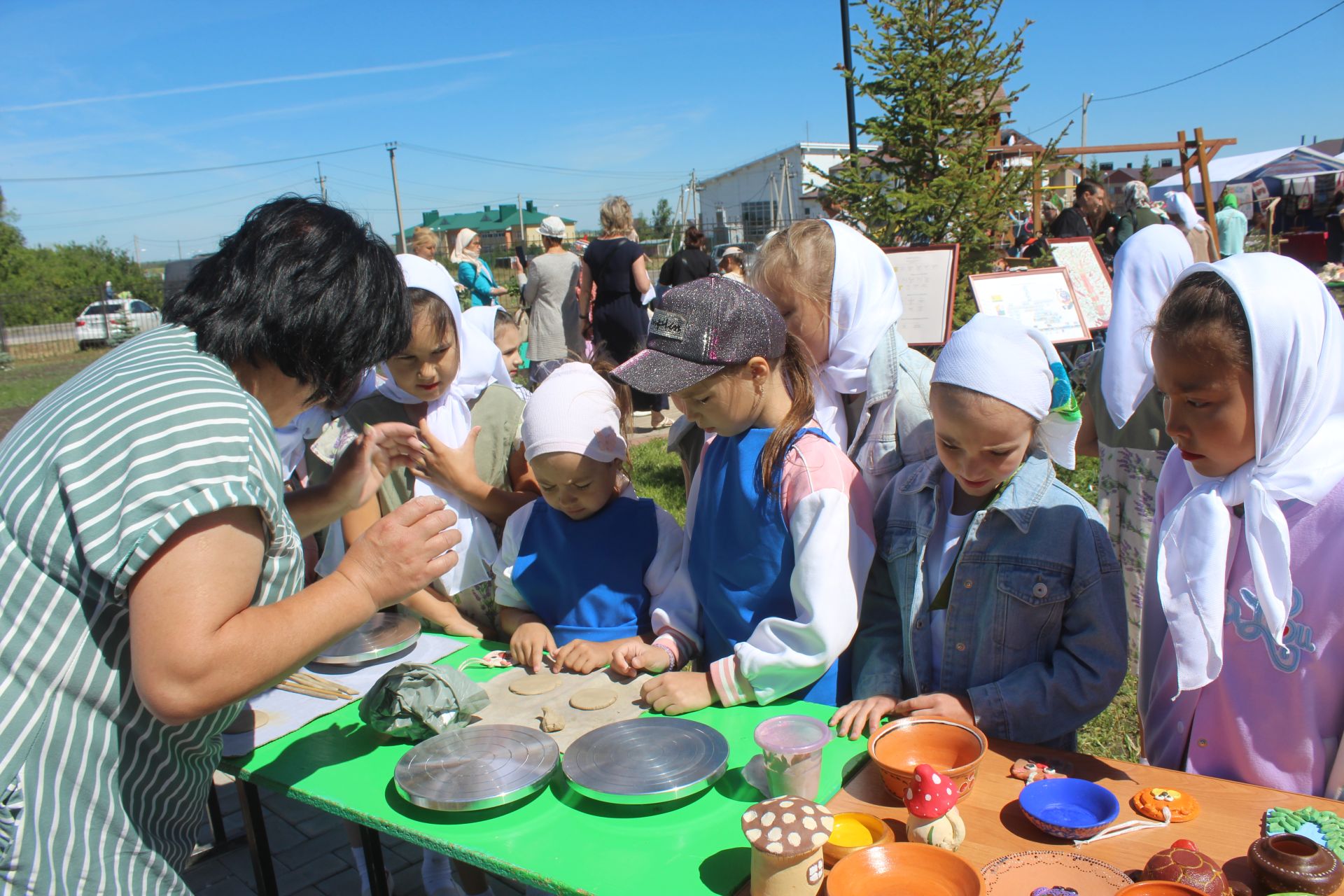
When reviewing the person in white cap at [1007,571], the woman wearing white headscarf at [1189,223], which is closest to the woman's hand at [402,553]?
the person in white cap at [1007,571]

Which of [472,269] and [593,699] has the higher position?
[472,269]

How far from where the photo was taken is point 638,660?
2.08 meters

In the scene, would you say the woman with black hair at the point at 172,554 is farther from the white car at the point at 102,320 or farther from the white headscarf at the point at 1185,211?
the white car at the point at 102,320

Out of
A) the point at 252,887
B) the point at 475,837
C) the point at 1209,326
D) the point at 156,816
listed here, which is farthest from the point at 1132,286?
the point at 252,887

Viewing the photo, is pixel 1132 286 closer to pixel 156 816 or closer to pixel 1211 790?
pixel 1211 790

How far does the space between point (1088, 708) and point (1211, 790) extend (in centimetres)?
26

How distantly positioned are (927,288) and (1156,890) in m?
4.42

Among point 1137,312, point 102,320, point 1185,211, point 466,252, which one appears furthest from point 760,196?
point 1137,312

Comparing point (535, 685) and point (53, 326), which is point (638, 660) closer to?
point (535, 685)

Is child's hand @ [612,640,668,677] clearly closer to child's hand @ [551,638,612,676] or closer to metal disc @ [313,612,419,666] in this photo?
child's hand @ [551,638,612,676]

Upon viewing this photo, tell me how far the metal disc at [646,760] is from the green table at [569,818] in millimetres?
47

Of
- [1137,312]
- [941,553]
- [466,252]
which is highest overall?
[466,252]

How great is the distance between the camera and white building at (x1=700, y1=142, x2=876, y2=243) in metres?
27.4

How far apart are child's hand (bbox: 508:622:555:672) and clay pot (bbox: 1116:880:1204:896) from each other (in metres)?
1.40
